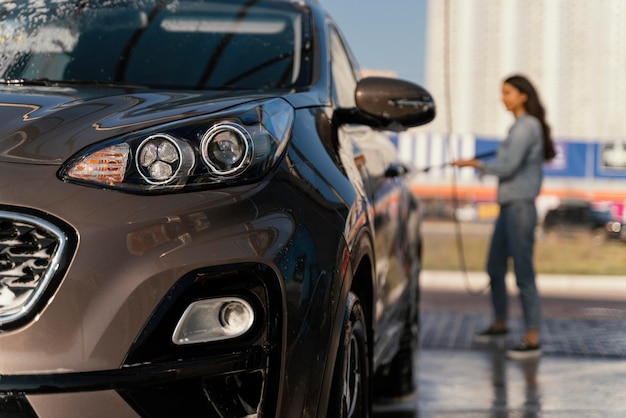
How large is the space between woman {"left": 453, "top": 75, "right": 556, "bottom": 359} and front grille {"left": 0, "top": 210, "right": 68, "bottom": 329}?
522 centimetres

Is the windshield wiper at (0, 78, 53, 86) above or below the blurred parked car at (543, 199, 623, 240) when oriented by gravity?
above

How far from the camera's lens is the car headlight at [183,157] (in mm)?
2438

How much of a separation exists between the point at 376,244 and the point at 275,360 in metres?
1.19

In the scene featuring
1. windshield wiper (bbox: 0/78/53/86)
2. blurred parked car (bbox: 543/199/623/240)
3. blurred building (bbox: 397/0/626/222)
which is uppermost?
windshield wiper (bbox: 0/78/53/86)

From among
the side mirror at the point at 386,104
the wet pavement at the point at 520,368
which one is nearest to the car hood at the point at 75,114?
the side mirror at the point at 386,104

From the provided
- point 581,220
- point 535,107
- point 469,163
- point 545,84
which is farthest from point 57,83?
point 545,84

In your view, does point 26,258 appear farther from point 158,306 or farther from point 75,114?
point 75,114

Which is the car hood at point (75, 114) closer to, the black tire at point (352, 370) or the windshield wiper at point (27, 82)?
the windshield wiper at point (27, 82)

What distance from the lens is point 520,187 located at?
7383 mm

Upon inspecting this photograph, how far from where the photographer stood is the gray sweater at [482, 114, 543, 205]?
7383 mm

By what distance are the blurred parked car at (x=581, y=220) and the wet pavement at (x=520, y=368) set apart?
17.1 meters

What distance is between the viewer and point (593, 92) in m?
39.3

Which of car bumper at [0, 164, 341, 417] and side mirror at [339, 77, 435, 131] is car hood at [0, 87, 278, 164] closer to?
car bumper at [0, 164, 341, 417]

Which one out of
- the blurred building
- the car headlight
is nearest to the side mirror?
the car headlight
